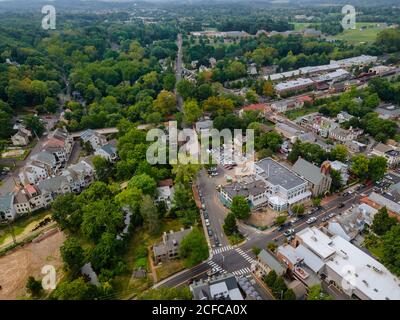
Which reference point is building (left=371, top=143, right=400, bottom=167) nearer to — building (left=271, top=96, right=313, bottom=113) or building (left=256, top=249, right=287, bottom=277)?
building (left=271, top=96, right=313, bottom=113)

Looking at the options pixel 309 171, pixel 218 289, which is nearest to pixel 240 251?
pixel 218 289

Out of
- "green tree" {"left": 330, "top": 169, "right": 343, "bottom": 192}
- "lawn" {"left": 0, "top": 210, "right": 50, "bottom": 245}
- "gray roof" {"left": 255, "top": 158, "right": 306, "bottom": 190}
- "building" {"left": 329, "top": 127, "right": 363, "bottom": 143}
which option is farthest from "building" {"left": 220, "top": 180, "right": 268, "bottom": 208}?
"lawn" {"left": 0, "top": 210, "right": 50, "bottom": 245}

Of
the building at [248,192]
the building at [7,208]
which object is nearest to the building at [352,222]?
the building at [248,192]

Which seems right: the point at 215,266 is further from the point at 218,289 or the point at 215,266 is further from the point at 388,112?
the point at 388,112

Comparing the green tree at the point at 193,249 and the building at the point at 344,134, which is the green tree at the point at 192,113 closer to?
the building at the point at 344,134

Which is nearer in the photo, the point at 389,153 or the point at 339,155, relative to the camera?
the point at 339,155
